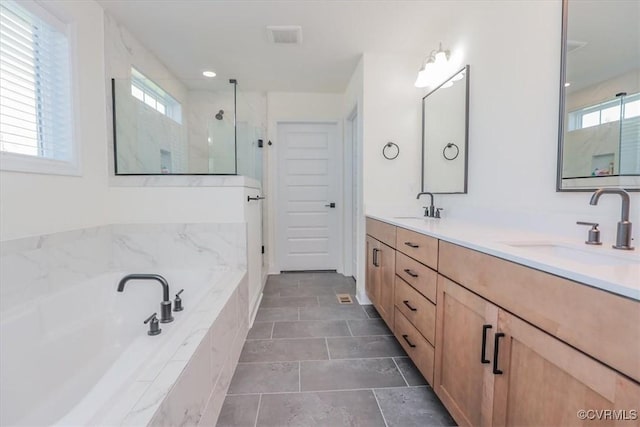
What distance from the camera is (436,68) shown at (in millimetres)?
2447

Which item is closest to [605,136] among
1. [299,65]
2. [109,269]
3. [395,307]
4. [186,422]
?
[395,307]

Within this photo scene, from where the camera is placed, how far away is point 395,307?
2.07 meters

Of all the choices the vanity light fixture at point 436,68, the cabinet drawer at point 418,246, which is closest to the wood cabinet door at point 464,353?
the cabinet drawer at point 418,246

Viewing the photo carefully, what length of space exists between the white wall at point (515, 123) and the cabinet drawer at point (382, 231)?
0.57 m

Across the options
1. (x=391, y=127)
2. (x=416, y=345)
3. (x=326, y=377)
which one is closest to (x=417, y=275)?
(x=416, y=345)

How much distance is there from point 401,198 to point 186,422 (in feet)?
7.98

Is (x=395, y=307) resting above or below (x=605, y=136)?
below

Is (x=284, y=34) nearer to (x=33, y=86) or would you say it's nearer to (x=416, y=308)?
(x=33, y=86)

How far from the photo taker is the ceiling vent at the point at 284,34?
2434 mm

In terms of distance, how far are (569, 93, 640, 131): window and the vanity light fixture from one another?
1.13 meters

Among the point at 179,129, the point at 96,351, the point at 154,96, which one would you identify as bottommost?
the point at 96,351

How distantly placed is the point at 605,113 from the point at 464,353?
1.15 meters

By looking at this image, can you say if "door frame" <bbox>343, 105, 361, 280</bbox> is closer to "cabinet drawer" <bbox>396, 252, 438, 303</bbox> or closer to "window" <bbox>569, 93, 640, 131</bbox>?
"cabinet drawer" <bbox>396, 252, 438, 303</bbox>

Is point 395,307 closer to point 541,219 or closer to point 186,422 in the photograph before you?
point 541,219
